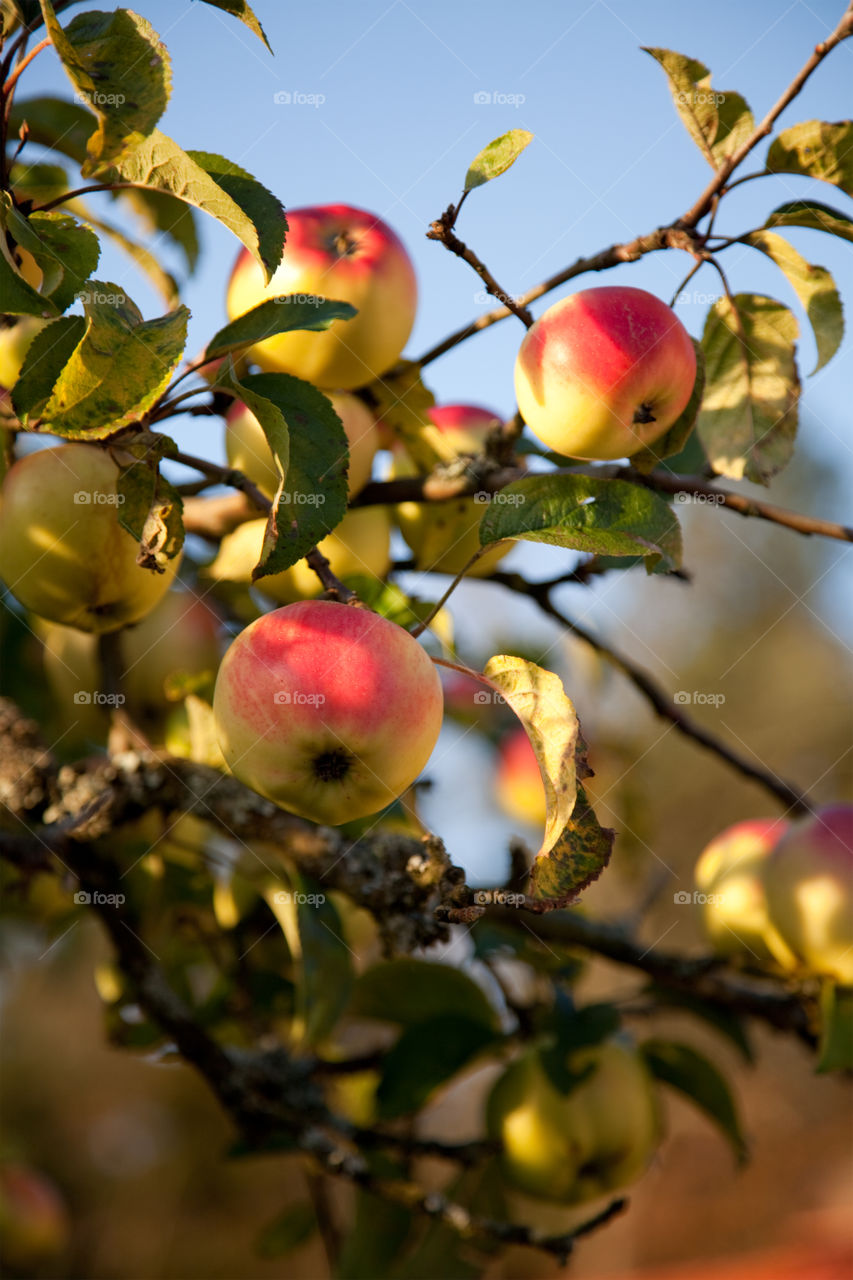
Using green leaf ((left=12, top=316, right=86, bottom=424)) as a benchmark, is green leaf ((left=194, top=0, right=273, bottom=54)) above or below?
above

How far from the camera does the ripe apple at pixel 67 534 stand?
25.0 inches

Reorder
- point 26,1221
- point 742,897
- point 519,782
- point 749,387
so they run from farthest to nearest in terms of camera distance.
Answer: point 26,1221 → point 519,782 → point 742,897 → point 749,387

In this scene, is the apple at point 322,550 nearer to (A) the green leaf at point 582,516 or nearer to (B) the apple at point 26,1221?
(A) the green leaf at point 582,516

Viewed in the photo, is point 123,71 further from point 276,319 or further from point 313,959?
point 313,959

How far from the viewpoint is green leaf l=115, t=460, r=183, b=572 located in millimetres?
510

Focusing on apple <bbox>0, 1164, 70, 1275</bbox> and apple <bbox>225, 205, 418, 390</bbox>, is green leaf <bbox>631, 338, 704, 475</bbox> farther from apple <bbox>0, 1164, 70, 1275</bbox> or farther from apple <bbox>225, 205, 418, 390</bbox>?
apple <bbox>0, 1164, 70, 1275</bbox>

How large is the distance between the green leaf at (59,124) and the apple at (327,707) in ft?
2.12

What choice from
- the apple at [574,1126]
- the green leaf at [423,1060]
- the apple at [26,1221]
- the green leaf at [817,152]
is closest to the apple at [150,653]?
the green leaf at [423,1060]

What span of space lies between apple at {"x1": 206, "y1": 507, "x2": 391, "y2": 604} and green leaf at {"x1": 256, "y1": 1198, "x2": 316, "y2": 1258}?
2.68ft

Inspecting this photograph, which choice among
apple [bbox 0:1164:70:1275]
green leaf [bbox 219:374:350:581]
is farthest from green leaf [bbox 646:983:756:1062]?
apple [bbox 0:1164:70:1275]

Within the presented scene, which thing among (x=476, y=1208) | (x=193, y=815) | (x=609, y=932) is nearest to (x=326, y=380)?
(x=193, y=815)

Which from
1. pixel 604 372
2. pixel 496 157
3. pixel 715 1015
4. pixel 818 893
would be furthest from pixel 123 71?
pixel 715 1015

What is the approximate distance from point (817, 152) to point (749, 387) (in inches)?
6.4

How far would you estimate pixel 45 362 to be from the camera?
20.1 inches
